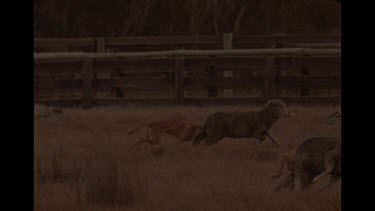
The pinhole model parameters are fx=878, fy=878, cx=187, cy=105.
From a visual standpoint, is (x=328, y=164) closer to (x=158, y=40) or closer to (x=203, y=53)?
(x=203, y=53)

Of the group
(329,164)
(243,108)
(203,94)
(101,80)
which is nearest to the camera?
(329,164)

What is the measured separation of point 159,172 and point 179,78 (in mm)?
8238

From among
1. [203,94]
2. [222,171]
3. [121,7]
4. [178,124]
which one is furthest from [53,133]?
[121,7]

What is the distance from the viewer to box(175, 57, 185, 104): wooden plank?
54.2 ft

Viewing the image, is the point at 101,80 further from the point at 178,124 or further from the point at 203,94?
the point at 178,124

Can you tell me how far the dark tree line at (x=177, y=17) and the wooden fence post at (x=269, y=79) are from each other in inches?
421

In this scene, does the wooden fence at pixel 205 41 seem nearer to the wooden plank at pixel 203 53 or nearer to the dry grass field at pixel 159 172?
the wooden plank at pixel 203 53

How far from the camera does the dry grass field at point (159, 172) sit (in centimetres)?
664

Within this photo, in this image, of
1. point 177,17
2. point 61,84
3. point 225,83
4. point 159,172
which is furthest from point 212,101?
point 177,17

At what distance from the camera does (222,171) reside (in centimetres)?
835

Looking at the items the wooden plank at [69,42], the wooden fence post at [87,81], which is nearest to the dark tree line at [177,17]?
the wooden plank at [69,42]

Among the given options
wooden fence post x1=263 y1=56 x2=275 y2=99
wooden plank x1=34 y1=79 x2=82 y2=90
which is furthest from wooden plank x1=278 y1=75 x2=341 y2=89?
wooden plank x1=34 y1=79 x2=82 y2=90
